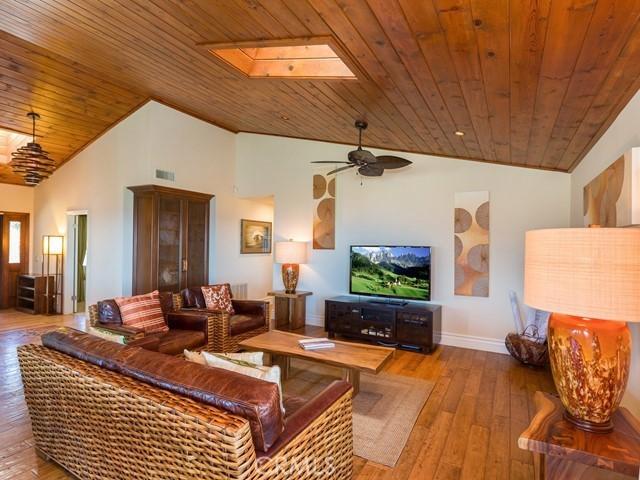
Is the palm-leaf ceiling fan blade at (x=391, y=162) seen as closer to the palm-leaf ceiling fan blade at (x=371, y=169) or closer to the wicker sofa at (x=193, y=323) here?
the palm-leaf ceiling fan blade at (x=371, y=169)

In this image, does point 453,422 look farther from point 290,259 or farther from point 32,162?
point 32,162

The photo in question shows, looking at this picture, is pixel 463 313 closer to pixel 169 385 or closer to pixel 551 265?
pixel 551 265

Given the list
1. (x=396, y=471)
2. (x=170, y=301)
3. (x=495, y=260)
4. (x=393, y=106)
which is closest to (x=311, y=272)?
(x=170, y=301)

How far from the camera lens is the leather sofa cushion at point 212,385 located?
1.42 m

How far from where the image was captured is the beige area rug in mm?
2549

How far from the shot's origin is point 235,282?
6.98 meters

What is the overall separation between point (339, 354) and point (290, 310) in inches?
111

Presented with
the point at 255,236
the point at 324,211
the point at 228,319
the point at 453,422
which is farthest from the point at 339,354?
the point at 255,236

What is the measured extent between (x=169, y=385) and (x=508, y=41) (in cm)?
233

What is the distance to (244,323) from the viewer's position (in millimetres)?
4547

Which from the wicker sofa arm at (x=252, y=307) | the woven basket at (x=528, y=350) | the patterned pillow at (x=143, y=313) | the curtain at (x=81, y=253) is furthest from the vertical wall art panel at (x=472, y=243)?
the curtain at (x=81, y=253)

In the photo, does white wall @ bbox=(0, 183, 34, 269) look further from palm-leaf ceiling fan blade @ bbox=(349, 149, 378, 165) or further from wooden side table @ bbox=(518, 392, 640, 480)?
wooden side table @ bbox=(518, 392, 640, 480)

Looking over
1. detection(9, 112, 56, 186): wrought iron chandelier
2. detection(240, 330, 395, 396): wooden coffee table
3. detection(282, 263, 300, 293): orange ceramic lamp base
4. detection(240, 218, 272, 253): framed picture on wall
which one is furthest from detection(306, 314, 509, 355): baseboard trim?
detection(9, 112, 56, 186): wrought iron chandelier

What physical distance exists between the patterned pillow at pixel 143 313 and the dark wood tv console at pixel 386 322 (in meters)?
2.35
